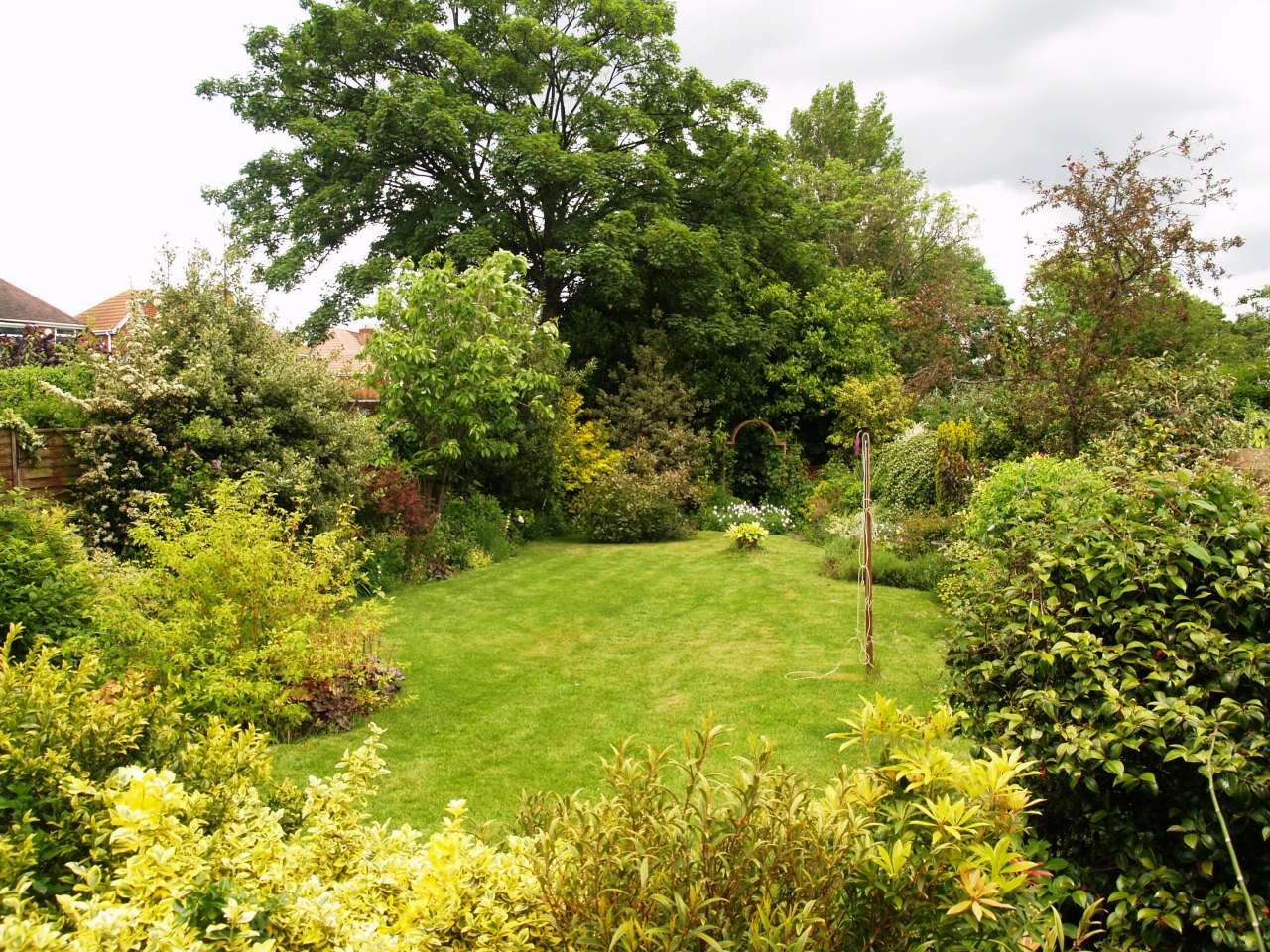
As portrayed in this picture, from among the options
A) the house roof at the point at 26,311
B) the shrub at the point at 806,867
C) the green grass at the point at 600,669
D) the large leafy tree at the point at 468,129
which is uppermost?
the large leafy tree at the point at 468,129

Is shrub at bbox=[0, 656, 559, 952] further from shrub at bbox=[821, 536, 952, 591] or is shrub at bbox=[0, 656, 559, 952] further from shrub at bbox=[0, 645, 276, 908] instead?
shrub at bbox=[821, 536, 952, 591]

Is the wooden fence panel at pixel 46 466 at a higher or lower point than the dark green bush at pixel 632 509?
higher

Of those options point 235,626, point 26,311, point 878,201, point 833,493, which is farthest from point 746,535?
point 26,311

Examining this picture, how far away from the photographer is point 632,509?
13.6 metres

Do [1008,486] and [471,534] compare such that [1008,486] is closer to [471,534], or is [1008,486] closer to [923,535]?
[923,535]

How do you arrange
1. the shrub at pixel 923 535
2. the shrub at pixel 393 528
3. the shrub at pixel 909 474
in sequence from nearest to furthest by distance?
the shrub at pixel 393 528 → the shrub at pixel 923 535 → the shrub at pixel 909 474

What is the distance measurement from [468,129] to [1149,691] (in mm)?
15095

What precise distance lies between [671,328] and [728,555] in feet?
20.8

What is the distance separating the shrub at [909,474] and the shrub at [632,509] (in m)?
3.59

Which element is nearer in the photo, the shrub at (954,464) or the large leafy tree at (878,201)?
the shrub at (954,464)

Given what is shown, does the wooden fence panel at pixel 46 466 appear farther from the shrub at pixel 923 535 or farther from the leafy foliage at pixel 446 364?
the shrub at pixel 923 535

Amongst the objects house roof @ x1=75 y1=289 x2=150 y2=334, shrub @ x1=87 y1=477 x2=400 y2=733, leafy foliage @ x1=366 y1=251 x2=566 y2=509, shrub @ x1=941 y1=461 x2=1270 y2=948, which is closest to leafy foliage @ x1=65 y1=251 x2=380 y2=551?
leafy foliage @ x1=366 y1=251 x2=566 y2=509

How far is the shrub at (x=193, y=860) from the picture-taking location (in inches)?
68.1

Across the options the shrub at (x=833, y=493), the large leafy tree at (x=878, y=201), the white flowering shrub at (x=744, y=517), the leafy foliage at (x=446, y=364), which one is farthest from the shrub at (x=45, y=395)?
the large leafy tree at (x=878, y=201)
